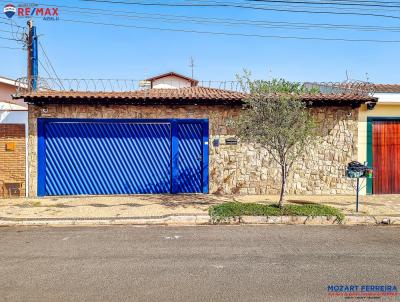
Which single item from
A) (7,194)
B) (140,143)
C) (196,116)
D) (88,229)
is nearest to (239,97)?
(196,116)

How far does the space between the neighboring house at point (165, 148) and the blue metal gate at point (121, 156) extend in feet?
0.11

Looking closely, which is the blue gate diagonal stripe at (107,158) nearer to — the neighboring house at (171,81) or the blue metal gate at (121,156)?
the blue metal gate at (121,156)

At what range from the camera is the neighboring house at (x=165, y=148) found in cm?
1198

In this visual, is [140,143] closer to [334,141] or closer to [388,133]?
[334,141]

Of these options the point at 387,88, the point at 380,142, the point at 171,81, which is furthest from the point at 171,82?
the point at 380,142

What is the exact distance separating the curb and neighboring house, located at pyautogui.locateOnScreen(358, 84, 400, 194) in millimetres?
3824

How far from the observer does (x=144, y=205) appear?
10.6 metres

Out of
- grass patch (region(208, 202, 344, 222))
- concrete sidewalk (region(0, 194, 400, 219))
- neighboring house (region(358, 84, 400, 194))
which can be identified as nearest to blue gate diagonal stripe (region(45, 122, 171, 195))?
concrete sidewalk (region(0, 194, 400, 219))

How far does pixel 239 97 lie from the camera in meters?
12.0

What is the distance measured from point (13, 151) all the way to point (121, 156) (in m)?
3.41

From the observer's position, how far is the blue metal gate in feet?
39.6

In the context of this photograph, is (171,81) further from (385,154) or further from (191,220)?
(191,220)

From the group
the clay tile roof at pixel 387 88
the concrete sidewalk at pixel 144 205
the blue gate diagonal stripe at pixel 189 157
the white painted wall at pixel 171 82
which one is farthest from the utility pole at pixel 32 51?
the white painted wall at pixel 171 82

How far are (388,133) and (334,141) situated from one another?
1.95 meters
